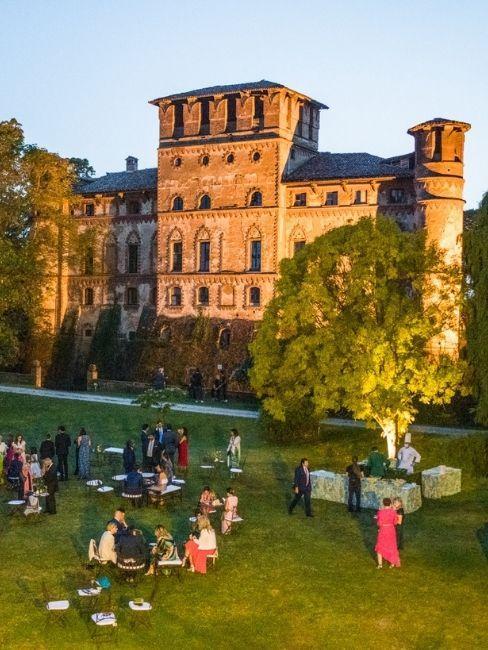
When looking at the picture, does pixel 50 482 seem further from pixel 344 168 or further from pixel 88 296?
pixel 88 296

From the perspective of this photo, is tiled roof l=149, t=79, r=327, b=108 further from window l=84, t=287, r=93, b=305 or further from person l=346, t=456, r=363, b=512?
person l=346, t=456, r=363, b=512

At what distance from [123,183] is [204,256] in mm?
9617

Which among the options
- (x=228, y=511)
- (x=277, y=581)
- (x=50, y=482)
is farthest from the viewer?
(x=50, y=482)

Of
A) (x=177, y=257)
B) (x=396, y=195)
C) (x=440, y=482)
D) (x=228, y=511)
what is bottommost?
(x=440, y=482)

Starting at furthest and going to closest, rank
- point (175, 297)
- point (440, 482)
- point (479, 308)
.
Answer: point (175, 297) < point (479, 308) < point (440, 482)

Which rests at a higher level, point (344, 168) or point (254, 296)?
point (344, 168)

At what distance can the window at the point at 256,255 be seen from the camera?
172 feet

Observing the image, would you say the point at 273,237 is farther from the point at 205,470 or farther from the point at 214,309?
the point at 205,470

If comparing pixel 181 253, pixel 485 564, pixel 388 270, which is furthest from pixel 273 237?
pixel 485 564

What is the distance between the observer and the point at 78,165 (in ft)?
259

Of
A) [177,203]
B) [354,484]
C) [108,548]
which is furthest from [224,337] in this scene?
[108,548]

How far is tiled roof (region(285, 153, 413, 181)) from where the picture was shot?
49094mm

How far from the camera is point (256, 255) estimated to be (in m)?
52.5

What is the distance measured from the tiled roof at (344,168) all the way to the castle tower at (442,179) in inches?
77.4
